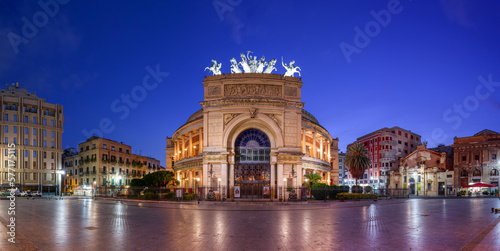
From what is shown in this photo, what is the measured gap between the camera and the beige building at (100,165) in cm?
9088

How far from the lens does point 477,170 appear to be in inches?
2948

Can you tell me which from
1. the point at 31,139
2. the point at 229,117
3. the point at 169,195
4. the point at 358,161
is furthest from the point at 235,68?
the point at 31,139

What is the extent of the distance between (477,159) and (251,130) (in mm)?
53686

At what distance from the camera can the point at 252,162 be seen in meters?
51.2

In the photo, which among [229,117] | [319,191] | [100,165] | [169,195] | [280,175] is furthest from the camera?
[100,165]

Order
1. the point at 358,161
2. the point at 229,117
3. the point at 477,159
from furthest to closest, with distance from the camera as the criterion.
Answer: the point at 477,159 < the point at 358,161 < the point at 229,117

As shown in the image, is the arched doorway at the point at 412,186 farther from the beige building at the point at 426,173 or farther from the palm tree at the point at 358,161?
the palm tree at the point at 358,161

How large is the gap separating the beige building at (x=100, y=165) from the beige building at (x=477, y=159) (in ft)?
267

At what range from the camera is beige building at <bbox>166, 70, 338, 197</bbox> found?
49281mm

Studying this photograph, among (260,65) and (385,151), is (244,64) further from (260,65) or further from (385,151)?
(385,151)

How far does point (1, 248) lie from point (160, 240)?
5069mm

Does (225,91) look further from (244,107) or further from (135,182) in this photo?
(135,182)

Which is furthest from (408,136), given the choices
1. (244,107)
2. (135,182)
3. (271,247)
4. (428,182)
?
(271,247)

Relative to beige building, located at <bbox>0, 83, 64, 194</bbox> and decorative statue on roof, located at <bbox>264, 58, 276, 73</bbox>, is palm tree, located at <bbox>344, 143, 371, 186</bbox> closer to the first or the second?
decorative statue on roof, located at <bbox>264, 58, 276, 73</bbox>
